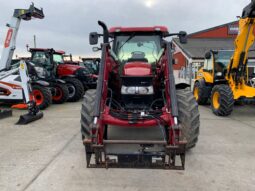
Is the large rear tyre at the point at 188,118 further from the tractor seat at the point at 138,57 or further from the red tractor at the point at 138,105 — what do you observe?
the tractor seat at the point at 138,57

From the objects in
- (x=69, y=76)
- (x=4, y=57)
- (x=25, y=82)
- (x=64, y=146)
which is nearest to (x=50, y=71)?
(x=69, y=76)

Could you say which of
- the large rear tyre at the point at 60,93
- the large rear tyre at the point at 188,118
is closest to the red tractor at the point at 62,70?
the large rear tyre at the point at 60,93

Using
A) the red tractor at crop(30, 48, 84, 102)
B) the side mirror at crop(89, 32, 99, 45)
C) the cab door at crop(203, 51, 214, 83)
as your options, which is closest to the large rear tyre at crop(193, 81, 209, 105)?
the cab door at crop(203, 51, 214, 83)

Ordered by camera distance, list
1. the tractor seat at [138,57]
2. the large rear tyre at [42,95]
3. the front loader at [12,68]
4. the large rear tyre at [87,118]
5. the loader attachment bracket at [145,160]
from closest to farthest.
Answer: the loader attachment bracket at [145,160] < the large rear tyre at [87,118] < the tractor seat at [138,57] < the front loader at [12,68] < the large rear tyre at [42,95]

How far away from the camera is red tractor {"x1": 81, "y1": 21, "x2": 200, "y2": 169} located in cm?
321

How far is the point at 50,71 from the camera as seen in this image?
11.3 m

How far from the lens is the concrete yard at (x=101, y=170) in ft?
11.2

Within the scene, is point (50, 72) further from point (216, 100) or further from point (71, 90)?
point (216, 100)

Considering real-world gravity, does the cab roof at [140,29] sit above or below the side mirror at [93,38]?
above

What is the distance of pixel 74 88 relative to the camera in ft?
38.3

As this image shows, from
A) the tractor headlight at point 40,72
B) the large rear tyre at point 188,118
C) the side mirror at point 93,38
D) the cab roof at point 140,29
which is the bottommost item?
the large rear tyre at point 188,118

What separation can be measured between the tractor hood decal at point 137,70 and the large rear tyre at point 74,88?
290 inches

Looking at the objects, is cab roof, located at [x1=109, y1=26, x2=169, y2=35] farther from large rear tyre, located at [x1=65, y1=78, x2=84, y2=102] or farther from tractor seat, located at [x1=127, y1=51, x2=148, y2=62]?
large rear tyre, located at [x1=65, y1=78, x2=84, y2=102]

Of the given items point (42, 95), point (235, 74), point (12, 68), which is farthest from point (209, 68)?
A: point (12, 68)
